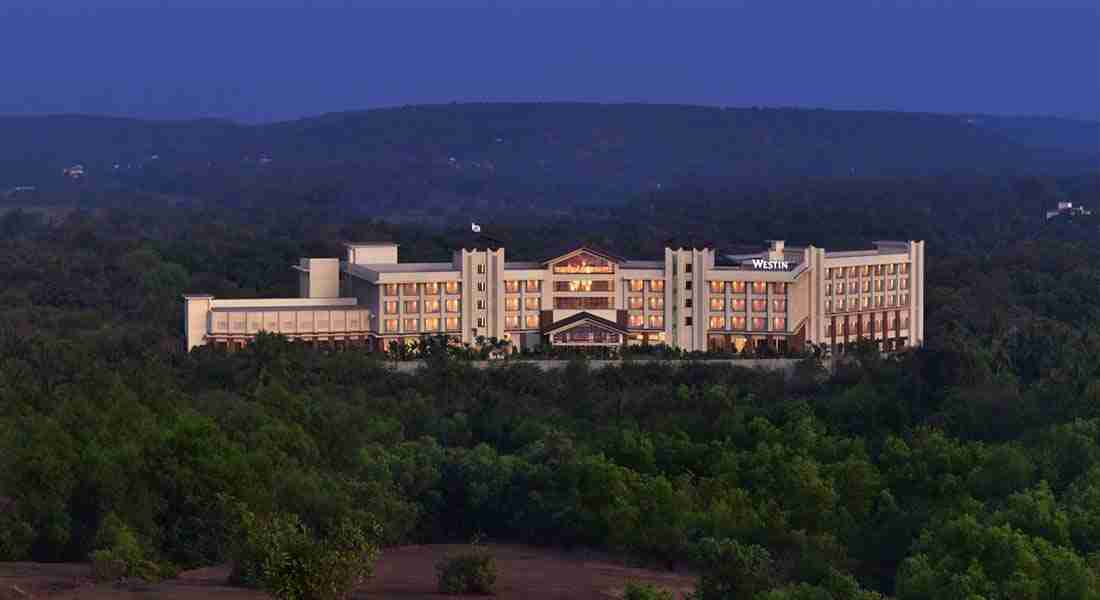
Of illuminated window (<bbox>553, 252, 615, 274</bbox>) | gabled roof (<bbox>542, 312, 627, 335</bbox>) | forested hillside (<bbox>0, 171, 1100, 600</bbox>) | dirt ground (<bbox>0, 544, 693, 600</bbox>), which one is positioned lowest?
dirt ground (<bbox>0, 544, 693, 600</bbox>)

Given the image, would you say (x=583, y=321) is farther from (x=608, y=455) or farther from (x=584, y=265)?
(x=608, y=455)

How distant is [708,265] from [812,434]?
23.9 m

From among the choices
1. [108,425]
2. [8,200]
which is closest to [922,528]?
[108,425]

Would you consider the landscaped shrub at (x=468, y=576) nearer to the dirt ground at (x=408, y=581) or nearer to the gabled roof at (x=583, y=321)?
the dirt ground at (x=408, y=581)

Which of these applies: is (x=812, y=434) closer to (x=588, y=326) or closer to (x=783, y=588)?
(x=783, y=588)

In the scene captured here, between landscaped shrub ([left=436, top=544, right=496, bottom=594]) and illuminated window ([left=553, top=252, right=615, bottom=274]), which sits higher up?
illuminated window ([left=553, top=252, right=615, bottom=274])

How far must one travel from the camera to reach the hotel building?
70.0m

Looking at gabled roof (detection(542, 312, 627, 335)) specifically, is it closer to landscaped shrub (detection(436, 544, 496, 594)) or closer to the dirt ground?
the dirt ground

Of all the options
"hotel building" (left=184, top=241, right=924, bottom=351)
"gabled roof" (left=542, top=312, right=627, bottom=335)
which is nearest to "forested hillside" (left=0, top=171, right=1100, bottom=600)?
"hotel building" (left=184, top=241, right=924, bottom=351)

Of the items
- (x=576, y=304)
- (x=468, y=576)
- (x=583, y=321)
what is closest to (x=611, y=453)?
(x=468, y=576)

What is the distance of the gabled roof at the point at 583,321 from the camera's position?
7082 centimetres

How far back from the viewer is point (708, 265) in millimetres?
72375

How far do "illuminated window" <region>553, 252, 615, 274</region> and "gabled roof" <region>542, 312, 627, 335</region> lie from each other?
154 cm

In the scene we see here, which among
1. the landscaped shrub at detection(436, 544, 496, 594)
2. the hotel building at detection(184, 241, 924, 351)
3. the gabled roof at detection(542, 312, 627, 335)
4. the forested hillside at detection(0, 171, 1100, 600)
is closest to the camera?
the landscaped shrub at detection(436, 544, 496, 594)
